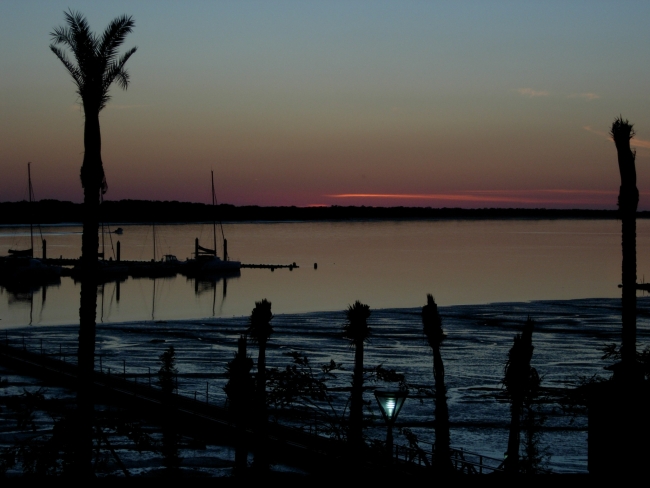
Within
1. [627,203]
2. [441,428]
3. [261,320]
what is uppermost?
[627,203]

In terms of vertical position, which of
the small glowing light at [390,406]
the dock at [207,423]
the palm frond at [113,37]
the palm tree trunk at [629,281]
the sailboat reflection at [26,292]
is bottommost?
the sailboat reflection at [26,292]

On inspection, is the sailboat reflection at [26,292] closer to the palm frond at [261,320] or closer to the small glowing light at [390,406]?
the palm frond at [261,320]

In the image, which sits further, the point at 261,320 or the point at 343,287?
the point at 343,287

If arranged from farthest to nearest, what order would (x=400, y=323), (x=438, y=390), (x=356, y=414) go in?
(x=400, y=323) < (x=438, y=390) < (x=356, y=414)

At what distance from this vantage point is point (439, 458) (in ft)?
51.5

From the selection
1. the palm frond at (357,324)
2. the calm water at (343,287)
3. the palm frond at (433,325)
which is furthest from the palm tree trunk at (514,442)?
the calm water at (343,287)

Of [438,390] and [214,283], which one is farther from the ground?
[438,390]

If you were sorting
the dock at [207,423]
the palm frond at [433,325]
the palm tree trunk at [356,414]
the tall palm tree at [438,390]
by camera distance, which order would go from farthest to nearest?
the dock at [207,423], the palm frond at [433,325], the tall palm tree at [438,390], the palm tree trunk at [356,414]

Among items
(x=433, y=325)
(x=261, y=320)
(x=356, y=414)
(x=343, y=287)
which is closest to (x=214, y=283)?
(x=343, y=287)

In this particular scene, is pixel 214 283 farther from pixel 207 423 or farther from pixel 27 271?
pixel 207 423

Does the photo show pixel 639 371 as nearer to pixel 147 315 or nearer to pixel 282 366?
pixel 282 366

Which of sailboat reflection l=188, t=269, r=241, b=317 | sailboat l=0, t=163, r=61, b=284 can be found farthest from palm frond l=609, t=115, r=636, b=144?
sailboat l=0, t=163, r=61, b=284

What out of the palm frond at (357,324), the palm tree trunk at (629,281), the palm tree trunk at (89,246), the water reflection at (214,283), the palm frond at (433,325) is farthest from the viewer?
the water reflection at (214,283)

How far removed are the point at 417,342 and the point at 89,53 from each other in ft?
127
